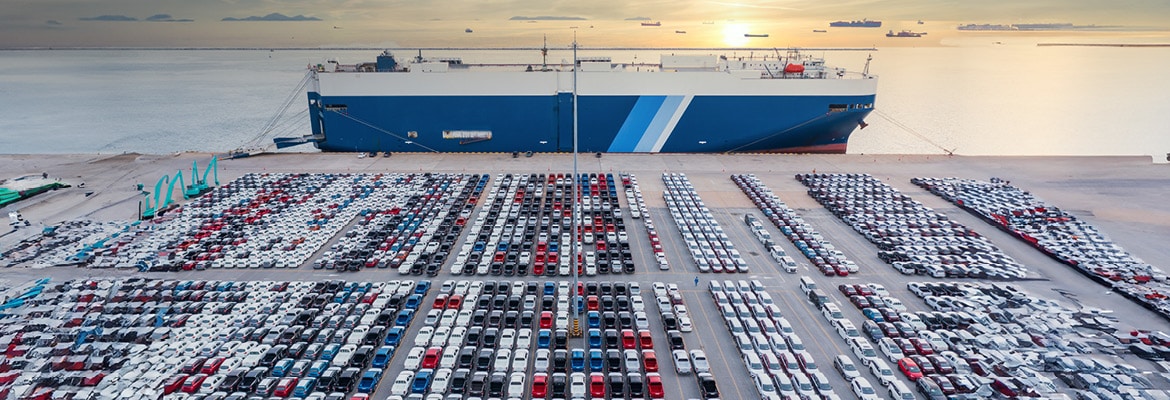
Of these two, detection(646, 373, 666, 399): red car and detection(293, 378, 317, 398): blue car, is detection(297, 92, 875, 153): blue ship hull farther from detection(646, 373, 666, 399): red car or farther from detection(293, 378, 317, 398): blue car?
detection(293, 378, 317, 398): blue car

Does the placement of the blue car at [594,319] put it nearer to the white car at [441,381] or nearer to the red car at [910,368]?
the white car at [441,381]

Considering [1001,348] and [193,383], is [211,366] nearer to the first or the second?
[193,383]

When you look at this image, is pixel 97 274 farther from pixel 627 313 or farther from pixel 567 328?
pixel 627 313

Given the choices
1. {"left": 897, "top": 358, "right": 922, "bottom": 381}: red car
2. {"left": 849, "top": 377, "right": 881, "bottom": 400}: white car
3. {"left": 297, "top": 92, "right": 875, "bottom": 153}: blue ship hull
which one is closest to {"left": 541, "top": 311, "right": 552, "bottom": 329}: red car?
{"left": 849, "top": 377, "right": 881, "bottom": 400}: white car

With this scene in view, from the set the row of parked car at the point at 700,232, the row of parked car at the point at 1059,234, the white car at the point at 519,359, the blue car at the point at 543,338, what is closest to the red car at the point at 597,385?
the white car at the point at 519,359

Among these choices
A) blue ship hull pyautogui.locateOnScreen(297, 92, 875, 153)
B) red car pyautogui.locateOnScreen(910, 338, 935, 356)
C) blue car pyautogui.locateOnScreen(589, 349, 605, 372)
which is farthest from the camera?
blue ship hull pyautogui.locateOnScreen(297, 92, 875, 153)

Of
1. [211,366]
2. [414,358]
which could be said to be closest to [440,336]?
[414,358]

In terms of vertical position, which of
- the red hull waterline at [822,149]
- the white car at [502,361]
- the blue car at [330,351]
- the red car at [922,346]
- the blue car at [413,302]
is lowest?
the white car at [502,361]
